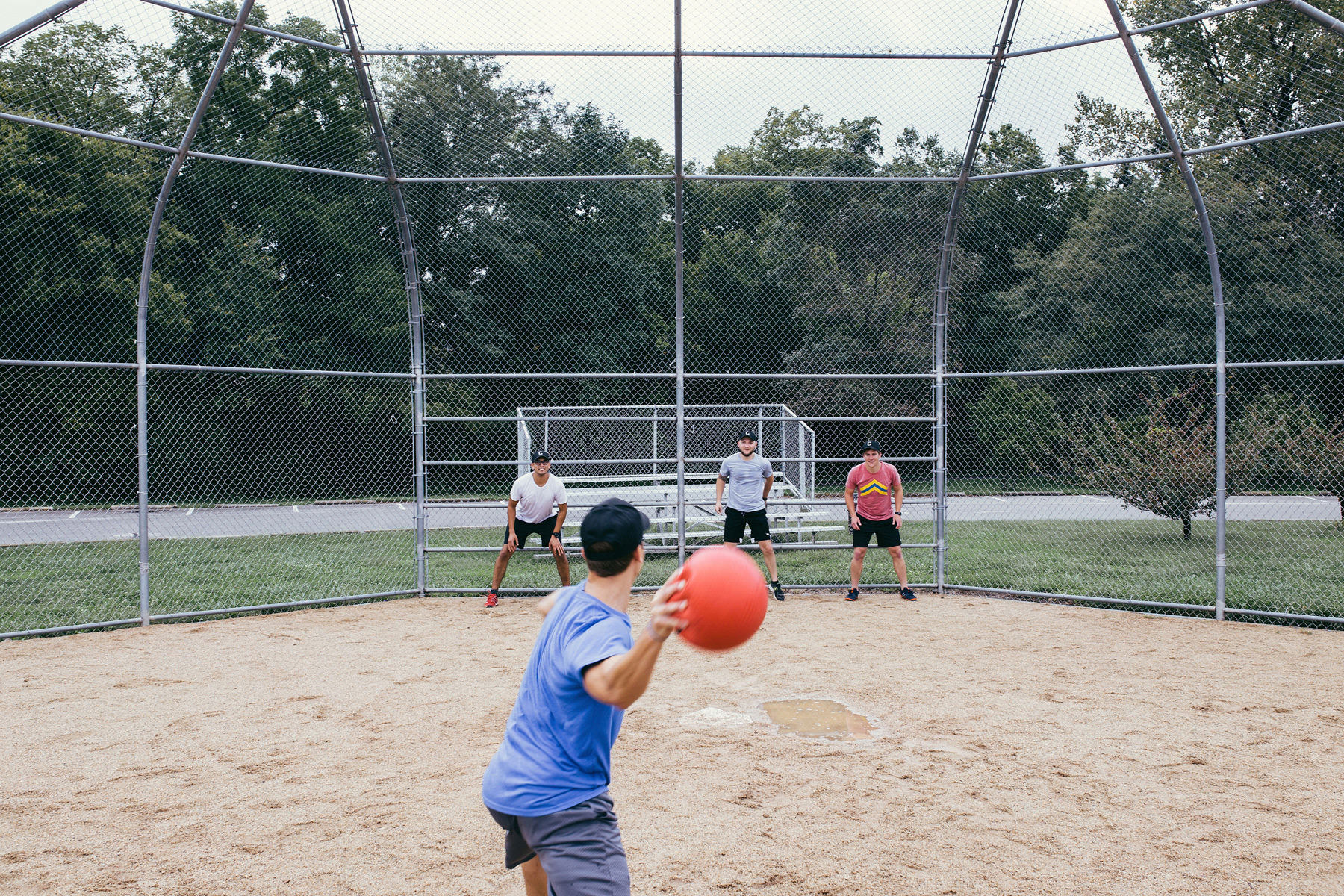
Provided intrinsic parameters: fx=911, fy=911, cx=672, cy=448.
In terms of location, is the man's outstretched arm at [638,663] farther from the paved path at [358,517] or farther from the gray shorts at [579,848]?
the paved path at [358,517]

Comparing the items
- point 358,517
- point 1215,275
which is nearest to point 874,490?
point 1215,275

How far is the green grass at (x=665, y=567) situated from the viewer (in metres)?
10.4

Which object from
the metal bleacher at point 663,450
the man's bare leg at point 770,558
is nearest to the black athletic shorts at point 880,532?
the man's bare leg at point 770,558

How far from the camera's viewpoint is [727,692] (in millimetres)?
6562

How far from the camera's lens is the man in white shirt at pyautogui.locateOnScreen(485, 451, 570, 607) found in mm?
10133

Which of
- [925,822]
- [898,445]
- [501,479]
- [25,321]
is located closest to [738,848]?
[925,822]

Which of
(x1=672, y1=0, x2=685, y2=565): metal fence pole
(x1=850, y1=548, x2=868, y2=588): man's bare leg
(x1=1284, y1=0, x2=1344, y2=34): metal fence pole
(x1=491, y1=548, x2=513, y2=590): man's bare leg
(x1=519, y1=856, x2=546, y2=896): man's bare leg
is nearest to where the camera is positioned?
(x1=519, y1=856, x2=546, y2=896): man's bare leg

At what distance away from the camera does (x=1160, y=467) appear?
13742 millimetres

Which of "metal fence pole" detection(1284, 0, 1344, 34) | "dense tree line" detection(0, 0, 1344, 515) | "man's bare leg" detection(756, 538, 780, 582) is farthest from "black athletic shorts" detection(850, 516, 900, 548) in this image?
"metal fence pole" detection(1284, 0, 1344, 34)

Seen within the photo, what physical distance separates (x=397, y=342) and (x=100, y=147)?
5.00 meters

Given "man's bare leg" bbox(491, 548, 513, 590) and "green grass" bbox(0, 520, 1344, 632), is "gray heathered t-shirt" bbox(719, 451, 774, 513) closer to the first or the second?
"green grass" bbox(0, 520, 1344, 632)

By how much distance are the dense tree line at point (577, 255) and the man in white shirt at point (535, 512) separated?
3.30 metres

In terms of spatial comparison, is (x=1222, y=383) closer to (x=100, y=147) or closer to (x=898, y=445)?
(x=898, y=445)

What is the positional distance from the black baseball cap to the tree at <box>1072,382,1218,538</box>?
42.5 feet
